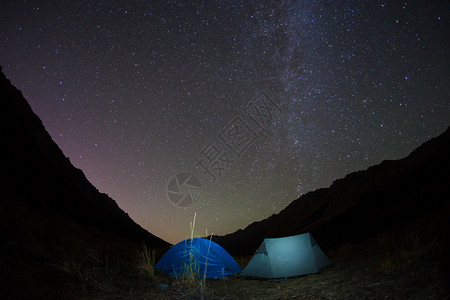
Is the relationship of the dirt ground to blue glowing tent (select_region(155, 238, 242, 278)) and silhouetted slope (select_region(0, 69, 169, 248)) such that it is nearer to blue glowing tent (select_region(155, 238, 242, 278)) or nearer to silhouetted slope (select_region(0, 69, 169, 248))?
blue glowing tent (select_region(155, 238, 242, 278))

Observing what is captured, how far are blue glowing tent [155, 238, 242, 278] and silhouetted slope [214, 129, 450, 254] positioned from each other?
27302 millimetres

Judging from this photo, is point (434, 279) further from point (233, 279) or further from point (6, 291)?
point (6, 291)

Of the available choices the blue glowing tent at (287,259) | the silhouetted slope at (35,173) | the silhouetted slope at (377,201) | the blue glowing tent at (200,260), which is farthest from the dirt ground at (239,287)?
the silhouetted slope at (377,201)

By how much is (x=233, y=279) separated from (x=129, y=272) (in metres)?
3.09

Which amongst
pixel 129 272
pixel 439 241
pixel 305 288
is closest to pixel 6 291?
pixel 129 272

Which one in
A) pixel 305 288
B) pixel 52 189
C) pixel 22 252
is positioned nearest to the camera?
pixel 22 252

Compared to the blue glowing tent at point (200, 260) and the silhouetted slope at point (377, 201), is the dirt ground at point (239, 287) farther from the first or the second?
the silhouetted slope at point (377, 201)

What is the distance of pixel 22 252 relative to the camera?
20.0 feet

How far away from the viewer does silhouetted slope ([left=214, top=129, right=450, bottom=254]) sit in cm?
3775

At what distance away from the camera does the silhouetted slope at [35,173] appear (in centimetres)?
2492

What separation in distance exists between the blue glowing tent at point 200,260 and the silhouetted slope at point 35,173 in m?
15.9

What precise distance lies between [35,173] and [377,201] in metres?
50.7

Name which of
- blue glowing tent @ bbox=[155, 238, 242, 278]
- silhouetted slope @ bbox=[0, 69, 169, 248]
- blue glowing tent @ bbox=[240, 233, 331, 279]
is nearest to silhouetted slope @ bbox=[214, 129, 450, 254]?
blue glowing tent @ bbox=[240, 233, 331, 279]

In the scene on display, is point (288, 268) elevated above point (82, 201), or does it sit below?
below
